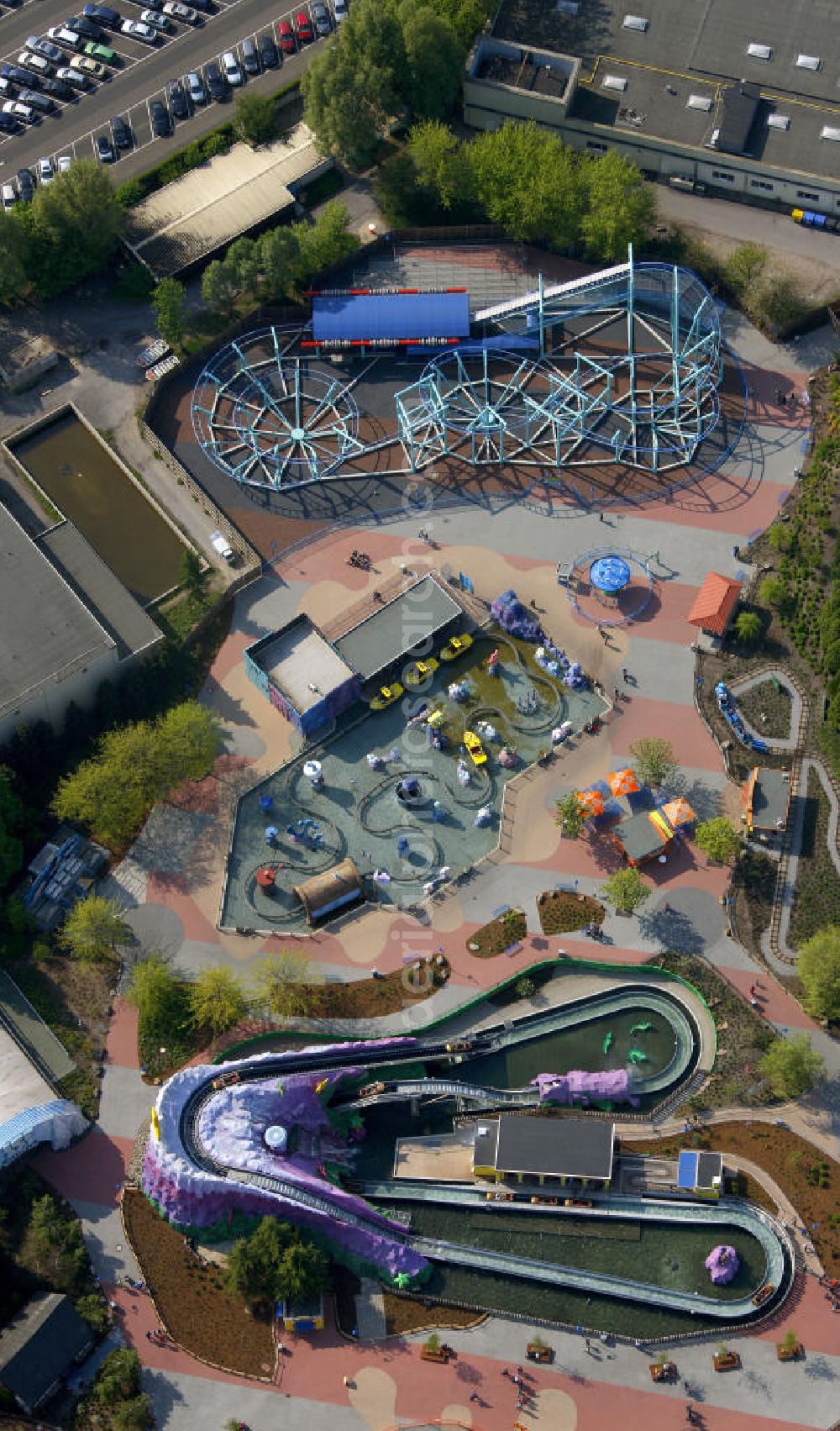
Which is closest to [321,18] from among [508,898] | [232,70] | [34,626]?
[232,70]

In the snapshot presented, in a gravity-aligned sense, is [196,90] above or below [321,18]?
above

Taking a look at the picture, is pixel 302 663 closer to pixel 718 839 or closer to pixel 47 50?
pixel 718 839

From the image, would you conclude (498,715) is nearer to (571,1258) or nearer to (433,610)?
(433,610)

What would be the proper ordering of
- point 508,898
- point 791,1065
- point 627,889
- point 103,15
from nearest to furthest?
point 791,1065 → point 627,889 → point 508,898 → point 103,15

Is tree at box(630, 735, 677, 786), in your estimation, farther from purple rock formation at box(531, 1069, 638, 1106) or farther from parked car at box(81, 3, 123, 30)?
parked car at box(81, 3, 123, 30)

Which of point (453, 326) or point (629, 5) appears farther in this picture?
point (629, 5)

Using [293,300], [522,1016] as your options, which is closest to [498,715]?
[522,1016]

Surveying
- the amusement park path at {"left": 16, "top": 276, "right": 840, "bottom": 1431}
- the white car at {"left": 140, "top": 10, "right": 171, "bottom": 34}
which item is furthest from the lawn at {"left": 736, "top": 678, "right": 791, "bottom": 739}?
the white car at {"left": 140, "top": 10, "right": 171, "bottom": 34}
